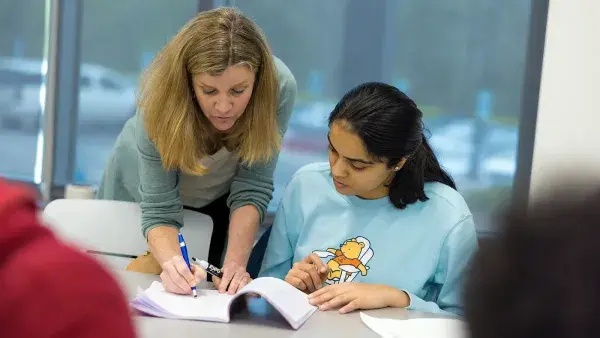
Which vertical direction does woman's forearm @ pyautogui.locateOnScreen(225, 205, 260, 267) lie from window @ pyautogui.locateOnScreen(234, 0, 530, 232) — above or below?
below

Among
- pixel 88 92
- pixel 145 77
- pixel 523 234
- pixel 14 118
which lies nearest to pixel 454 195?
pixel 145 77

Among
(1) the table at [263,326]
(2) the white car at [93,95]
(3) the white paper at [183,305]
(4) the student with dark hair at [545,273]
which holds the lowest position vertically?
(1) the table at [263,326]

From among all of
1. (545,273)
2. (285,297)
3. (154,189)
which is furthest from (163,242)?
(545,273)

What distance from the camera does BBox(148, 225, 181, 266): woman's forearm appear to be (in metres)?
2.00

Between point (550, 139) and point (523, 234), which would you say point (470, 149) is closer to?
point (550, 139)

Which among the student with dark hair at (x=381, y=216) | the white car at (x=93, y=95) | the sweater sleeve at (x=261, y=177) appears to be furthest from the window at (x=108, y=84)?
the student with dark hair at (x=381, y=216)

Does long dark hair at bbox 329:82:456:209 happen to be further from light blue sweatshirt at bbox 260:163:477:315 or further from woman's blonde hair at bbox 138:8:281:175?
woman's blonde hair at bbox 138:8:281:175

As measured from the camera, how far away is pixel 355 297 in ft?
6.03

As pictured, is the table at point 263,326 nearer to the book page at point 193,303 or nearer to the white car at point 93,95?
the book page at point 193,303

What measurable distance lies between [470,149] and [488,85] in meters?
0.32

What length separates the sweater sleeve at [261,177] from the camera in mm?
2213

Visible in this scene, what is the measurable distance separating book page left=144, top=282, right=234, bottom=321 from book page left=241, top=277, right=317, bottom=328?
0.08 meters

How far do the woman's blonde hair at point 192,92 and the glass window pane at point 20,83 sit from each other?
2339 millimetres

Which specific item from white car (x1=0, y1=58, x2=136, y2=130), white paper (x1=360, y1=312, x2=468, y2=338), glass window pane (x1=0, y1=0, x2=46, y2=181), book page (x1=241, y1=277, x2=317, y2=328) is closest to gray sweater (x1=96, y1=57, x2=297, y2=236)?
book page (x1=241, y1=277, x2=317, y2=328)
